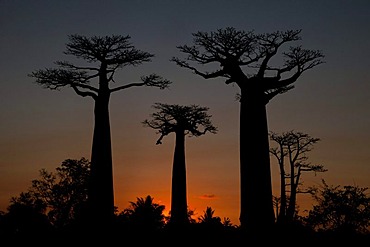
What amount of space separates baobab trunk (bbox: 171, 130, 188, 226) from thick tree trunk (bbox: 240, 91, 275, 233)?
9.53 m

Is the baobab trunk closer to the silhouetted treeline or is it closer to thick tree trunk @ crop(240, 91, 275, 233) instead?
the silhouetted treeline

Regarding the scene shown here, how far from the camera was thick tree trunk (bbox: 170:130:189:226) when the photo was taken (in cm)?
2448

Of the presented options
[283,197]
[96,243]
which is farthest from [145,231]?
[283,197]

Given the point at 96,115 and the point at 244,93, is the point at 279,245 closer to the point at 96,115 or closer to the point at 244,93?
the point at 244,93

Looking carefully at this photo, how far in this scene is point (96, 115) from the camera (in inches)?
727

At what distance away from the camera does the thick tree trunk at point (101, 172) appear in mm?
17312

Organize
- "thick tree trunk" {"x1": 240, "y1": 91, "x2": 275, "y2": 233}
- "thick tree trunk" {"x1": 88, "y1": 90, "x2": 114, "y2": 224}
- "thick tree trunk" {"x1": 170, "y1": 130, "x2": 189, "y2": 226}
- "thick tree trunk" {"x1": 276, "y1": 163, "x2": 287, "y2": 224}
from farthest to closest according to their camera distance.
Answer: "thick tree trunk" {"x1": 170, "y1": 130, "x2": 189, "y2": 226} < "thick tree trunk" {"x1": 276, "y1": 163, "x2": 287, "y2": 224} < "thick tree trunk" {"x1": 88, "y1": 90, "x2": 114, "y2": 224} < "thick tree trunk" {"x1": 240, "y1": 91, "x2": 275, "y2": 233}

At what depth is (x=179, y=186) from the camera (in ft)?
81.9

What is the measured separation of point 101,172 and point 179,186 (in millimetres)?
7644

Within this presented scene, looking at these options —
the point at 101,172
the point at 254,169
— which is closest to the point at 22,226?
the point at 101,172

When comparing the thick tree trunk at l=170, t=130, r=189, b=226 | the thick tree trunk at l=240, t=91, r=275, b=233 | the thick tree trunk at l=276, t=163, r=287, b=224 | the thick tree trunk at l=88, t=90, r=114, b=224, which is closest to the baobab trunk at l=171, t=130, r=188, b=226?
the thick tree trunk at l=170, t=130, r=189, b=226

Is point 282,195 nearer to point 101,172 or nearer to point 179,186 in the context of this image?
point 179,186

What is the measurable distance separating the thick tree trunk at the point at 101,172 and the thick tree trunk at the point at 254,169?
4.49 m

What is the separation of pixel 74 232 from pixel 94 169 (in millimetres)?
1934
